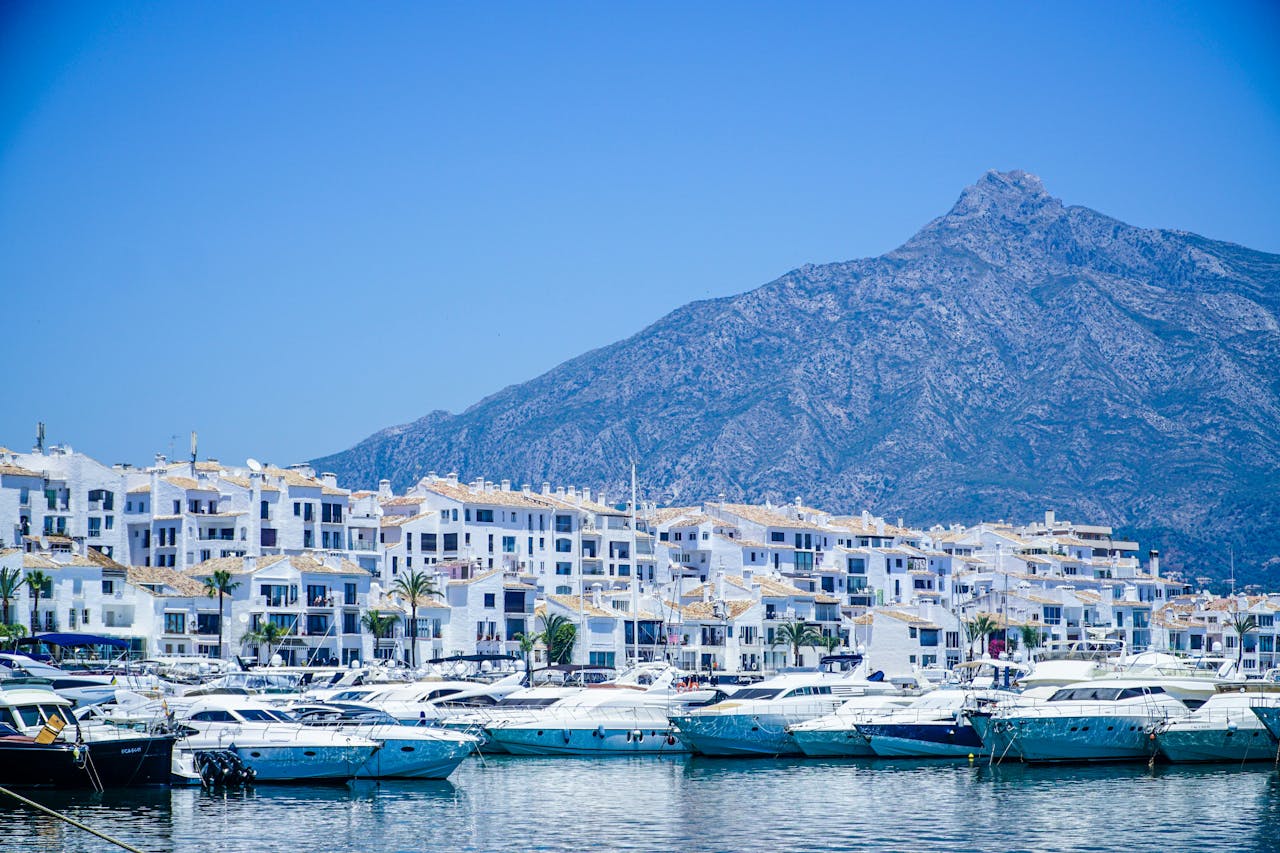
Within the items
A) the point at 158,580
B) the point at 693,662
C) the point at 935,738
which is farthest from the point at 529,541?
the point at 935,738

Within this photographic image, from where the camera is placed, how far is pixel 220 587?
104625 millimetres

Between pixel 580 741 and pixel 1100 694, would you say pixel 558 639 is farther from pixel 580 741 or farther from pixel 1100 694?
pixel 1100 694

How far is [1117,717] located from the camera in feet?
209

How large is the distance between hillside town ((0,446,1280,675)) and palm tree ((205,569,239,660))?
210 mm

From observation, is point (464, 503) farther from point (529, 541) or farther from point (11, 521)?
point (11, 521)

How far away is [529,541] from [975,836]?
9034 centimetres

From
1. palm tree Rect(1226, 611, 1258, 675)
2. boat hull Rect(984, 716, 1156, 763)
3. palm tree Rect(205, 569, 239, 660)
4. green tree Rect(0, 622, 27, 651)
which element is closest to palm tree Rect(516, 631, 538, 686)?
palm tree Rect(205, 569, 239, 660)

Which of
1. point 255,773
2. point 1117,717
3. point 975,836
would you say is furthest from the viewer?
point 1117,717

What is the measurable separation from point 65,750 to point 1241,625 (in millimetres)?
123661

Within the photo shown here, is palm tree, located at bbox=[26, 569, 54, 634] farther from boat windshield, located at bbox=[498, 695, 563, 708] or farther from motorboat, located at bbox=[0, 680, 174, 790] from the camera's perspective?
motorboat, located at bbox=[0, 680, 174, 790]

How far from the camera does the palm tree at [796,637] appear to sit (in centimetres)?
12769

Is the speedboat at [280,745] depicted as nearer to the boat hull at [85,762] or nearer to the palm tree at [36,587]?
the boat hull at [85,762]

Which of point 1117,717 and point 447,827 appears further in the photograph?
point 1117,717

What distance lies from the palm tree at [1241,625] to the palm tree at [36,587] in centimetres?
9822
